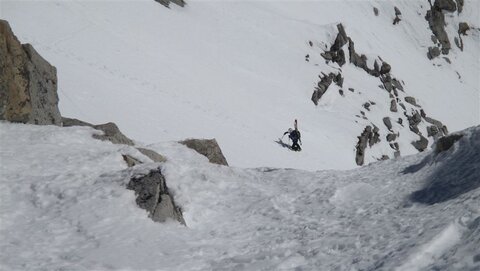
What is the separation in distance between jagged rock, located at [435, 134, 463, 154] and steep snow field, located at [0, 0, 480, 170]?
11874 mm

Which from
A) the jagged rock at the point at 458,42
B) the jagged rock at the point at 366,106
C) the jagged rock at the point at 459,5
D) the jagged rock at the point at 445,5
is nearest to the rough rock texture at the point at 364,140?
the jagged rock at the point at 366,106

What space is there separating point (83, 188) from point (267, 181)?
590 cm

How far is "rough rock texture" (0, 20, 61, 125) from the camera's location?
16.8 meters

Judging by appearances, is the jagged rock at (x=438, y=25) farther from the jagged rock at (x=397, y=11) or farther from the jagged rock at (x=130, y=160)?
the jagged rock at (x=130, y=160)

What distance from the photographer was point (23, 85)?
1722 cm

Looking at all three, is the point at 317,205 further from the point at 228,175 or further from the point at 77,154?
the point at 77,154

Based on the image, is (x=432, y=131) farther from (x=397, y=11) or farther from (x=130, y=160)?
(x=130, y=160)

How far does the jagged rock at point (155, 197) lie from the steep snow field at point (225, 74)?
1038 centimetres

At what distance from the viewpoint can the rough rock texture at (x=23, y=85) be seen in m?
16.8

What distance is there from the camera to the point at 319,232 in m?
10.6

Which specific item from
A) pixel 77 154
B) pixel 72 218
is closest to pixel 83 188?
pixel 72 218

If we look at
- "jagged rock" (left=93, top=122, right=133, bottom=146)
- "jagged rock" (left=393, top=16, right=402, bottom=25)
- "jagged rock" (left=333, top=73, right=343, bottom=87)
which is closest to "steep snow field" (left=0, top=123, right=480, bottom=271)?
"jagged rock" (left=93, top=122, right=133, bottom=146)

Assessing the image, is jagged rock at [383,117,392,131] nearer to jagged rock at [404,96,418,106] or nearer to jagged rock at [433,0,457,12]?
jagged rock at [404,96,418,106]

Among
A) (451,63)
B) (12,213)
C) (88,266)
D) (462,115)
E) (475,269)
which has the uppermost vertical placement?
(451,63)
